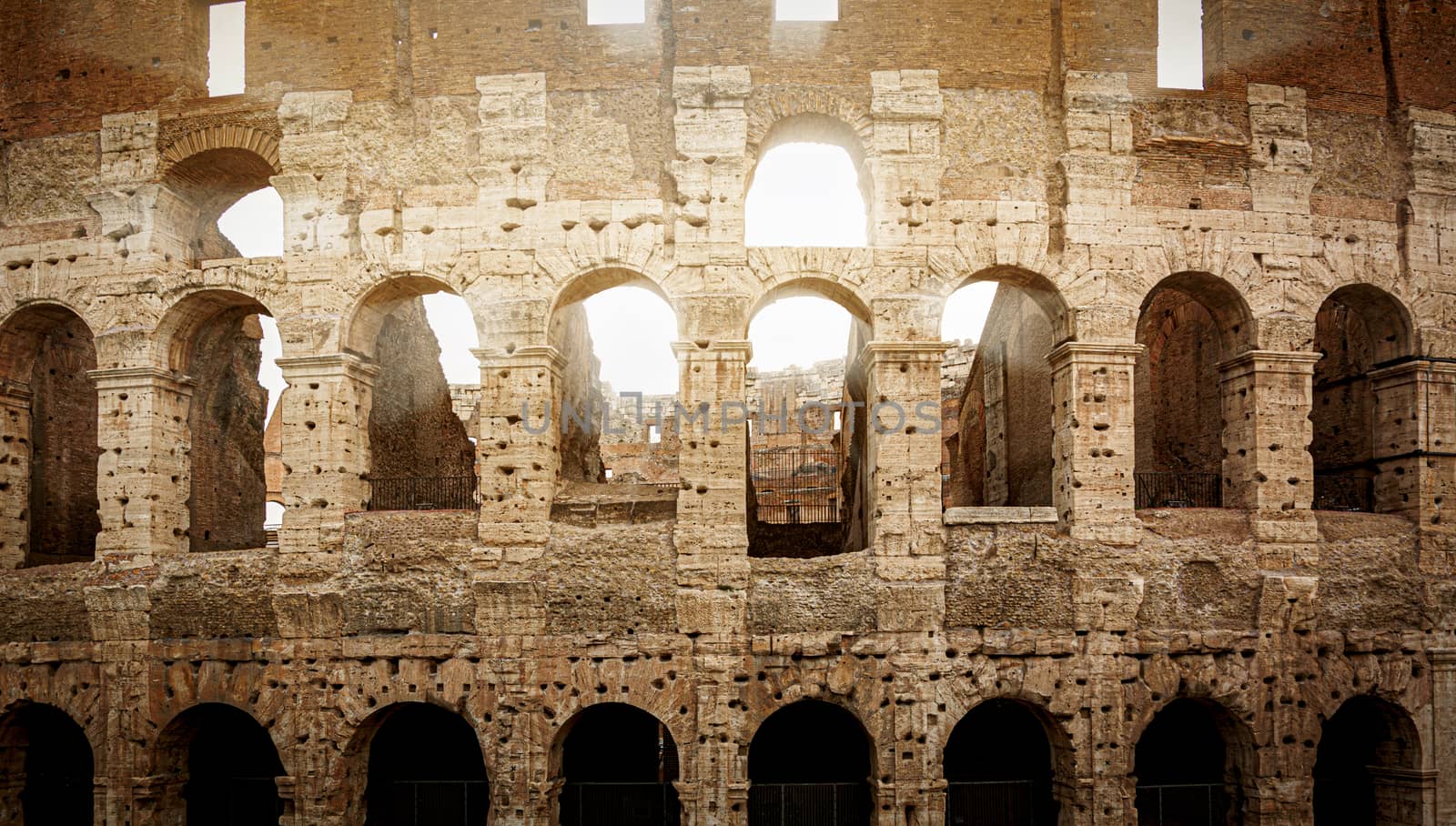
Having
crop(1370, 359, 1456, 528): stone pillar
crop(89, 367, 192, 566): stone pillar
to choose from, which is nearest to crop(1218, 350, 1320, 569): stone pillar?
crop(1370, 359, 1456, 528): stone pillar

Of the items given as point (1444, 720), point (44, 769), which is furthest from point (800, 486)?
point (44, 769)

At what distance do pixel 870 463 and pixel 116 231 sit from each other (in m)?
9.04

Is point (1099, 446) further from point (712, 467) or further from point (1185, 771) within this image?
point (1185, 771)

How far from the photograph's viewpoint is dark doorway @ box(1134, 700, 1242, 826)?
11.9 metres

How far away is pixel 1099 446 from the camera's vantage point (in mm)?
11562

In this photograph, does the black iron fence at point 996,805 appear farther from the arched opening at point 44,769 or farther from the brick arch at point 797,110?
the arched opening at point 44,769

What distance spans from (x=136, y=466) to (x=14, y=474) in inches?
75.7

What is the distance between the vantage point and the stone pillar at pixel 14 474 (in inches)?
496

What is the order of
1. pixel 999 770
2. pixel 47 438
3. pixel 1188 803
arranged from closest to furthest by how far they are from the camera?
1. pixel 1188 803
2. pixel 999 770
3. pixel 47 438

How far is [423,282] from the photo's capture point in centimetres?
1224

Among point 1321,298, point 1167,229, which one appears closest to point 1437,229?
point 1321,298

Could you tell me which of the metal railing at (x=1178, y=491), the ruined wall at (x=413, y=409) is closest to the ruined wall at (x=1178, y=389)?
the metal railing at (x=1178, y=491)

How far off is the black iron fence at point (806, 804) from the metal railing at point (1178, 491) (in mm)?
5163

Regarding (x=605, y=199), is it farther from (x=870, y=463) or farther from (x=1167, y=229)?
(x=1167, y=229)
